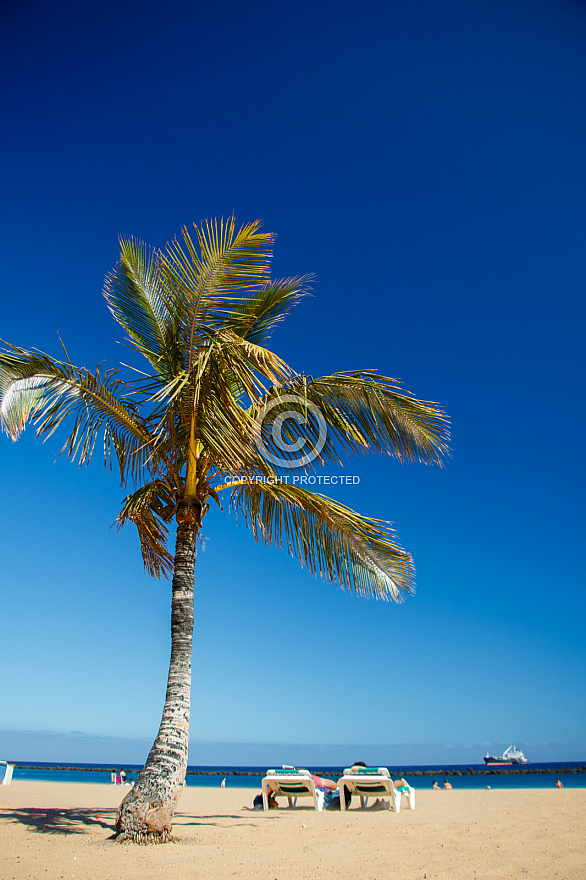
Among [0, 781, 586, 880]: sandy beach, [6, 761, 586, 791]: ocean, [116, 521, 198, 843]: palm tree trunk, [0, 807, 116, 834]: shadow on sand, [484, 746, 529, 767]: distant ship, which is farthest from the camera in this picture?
[484, 746, 529, 767]: distant ship

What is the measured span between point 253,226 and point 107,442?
3.39 m

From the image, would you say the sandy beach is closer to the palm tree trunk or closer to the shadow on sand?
the shadow on sand

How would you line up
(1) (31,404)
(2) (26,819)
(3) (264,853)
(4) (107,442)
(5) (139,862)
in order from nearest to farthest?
(5) (139,862)
(3) (264,853)
(1) (31,404)
(2) (26,819)
(4) (107,442)

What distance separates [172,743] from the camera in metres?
5.38

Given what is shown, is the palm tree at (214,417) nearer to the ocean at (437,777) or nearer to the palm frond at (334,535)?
the palm frond at (334,535)

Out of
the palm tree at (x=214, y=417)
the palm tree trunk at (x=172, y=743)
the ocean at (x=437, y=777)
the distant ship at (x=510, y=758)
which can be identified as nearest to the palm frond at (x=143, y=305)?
the palm tree at (x=214, y=417)

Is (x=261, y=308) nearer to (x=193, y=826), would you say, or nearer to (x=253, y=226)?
(x=253, y=226)

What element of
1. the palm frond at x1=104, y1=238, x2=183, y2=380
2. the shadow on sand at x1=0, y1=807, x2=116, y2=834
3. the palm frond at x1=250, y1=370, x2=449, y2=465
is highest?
the palm frond at x1=104, y1=238, x2=183, y2=380

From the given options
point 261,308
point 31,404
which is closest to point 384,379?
point 261,308

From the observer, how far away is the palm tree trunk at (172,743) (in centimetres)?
490

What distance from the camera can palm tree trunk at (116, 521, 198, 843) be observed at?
490 cm

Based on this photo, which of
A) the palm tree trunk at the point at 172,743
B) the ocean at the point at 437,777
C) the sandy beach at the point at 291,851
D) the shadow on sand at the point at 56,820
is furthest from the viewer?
the ocean at the point at 437,777

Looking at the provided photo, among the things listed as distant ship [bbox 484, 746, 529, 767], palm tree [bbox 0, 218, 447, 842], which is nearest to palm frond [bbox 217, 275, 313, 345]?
palm tree [bbox 0, 218, 447, 842]

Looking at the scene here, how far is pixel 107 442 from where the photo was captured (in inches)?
269
